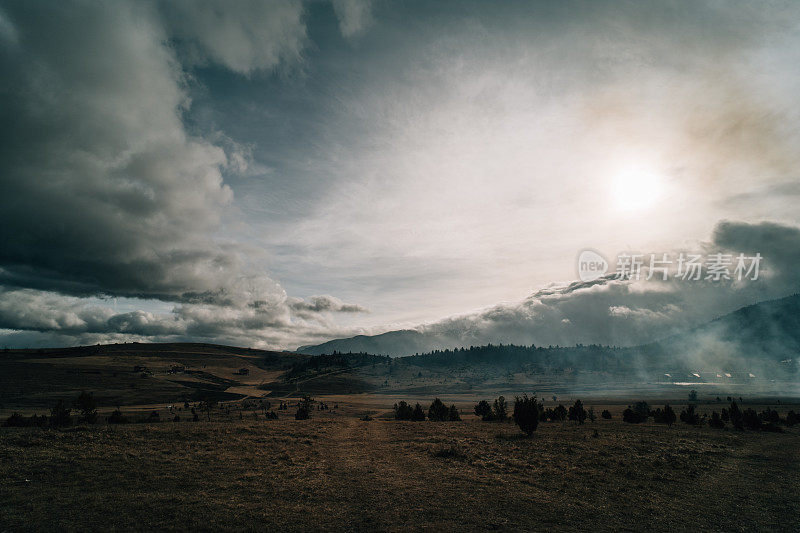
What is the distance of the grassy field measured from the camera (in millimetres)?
17344

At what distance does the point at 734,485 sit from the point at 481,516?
23014mm

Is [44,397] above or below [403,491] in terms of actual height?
below

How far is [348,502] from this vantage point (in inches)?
782

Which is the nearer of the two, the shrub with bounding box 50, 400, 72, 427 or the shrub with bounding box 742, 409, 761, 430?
the shrub with bounding box 50, 400, 72, 427

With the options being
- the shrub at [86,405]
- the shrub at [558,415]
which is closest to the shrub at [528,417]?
the shrub at [558,415]

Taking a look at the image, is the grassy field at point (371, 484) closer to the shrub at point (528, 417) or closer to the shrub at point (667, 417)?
the shrub at point (528, 417)

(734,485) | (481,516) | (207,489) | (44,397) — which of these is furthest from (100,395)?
(734,485)

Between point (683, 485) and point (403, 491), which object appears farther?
point (683, 485)

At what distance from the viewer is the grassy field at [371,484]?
56.9 ft

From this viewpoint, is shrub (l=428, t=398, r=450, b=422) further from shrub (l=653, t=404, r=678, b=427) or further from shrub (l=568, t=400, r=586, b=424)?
shrub (l=653, t=404, r=678, b=427)

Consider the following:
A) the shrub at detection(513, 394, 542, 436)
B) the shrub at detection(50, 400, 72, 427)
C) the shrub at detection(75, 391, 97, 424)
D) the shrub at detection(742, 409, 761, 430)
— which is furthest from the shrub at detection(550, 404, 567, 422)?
the shrub at detection(75, 391, 97, 424)

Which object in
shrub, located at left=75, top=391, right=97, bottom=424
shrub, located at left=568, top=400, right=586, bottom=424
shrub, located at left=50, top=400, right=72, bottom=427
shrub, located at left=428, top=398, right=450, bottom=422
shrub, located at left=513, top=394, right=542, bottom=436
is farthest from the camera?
shrub, located at left=428, top=398, right=450, bottom=422

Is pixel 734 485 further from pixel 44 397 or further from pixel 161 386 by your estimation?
pixel 161 386

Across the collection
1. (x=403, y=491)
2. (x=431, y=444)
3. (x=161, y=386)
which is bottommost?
(x=161, y=386)
